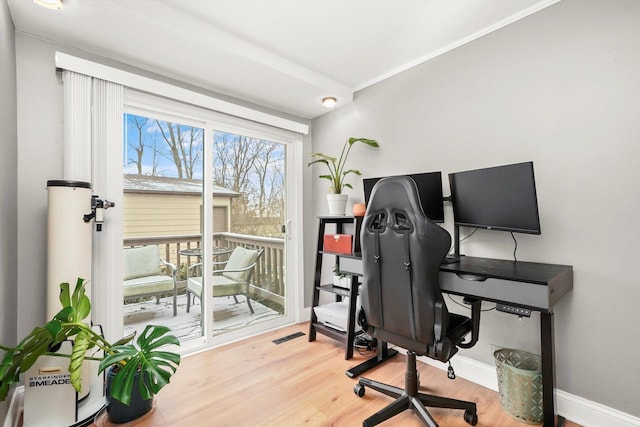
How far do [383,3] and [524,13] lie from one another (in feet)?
3.02

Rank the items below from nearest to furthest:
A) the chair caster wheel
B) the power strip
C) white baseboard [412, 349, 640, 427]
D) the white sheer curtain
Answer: the power strip → white baseboard [412, 349, 640, 427] → the chair caster wheel → the white sheer curtain

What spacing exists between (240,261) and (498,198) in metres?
Result: 2.26

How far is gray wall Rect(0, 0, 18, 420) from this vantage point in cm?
150

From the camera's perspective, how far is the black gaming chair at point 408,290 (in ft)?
4.77

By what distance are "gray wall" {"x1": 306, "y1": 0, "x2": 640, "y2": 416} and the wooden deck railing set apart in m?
1.83

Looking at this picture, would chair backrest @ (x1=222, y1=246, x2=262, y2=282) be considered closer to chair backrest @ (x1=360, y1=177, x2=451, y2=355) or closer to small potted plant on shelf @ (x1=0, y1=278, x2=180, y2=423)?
small potted plant on shelf @ (x1=0, y1=278, x2=180, y2=423)

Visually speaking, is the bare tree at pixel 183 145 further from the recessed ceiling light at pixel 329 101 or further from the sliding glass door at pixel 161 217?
the recessed ceiling light at pixel 329 101

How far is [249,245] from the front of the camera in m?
2.98

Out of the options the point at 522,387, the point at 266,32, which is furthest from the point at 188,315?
the point at 522,387

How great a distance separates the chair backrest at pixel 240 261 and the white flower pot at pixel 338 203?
0.95 m

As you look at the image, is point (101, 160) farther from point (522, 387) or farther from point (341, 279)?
point (522, 387)

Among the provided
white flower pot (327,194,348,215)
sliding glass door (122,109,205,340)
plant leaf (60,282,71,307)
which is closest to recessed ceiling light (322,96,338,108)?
white flower pot (327,194,348,215)

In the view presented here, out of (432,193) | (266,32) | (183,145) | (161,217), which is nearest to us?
(266,32)

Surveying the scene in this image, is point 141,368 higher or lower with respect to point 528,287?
lower
